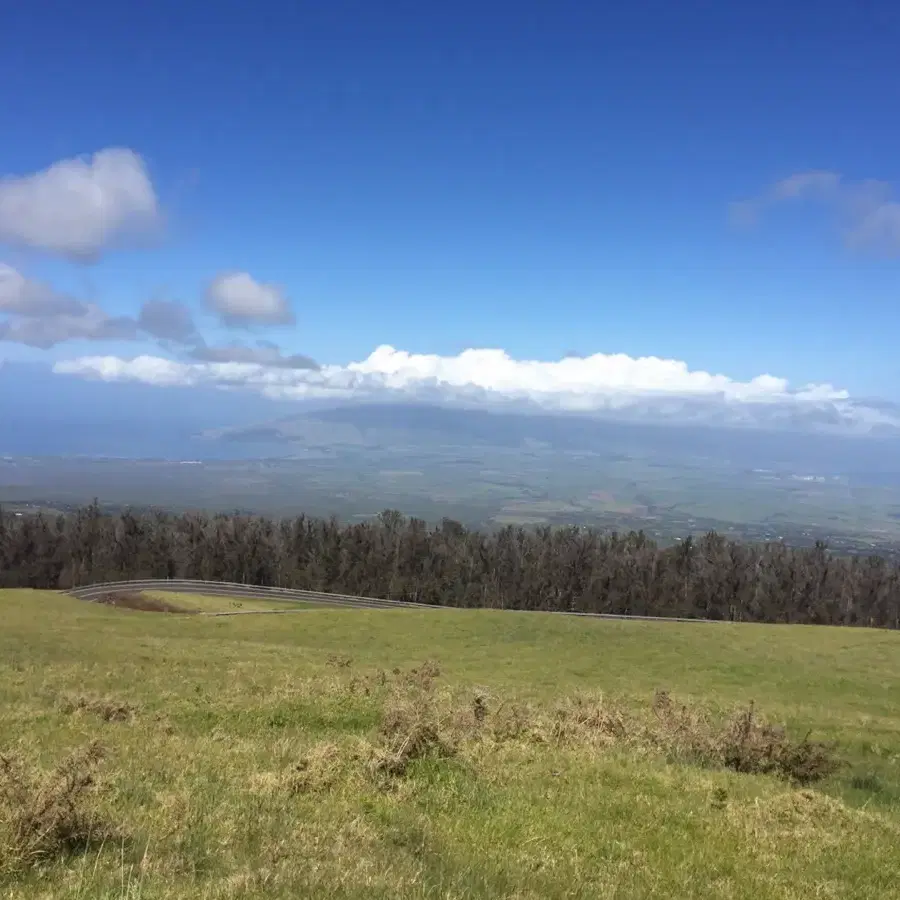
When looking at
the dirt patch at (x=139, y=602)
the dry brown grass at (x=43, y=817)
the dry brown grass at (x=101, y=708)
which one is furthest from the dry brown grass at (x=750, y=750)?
the dirt patch at (x=139, y=602)

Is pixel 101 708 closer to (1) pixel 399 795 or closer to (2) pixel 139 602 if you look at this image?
(1) pixel 399 795

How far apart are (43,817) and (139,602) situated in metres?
55.1

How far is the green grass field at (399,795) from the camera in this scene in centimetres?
675

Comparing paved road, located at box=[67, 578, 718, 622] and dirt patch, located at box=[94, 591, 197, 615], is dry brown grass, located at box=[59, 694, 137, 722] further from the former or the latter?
paved road, located at box=[67, 578, 718, 622]

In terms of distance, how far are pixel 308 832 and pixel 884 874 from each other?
658 cm

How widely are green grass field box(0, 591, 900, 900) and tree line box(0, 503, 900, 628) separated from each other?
2632 inches

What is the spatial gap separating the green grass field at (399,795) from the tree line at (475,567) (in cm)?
6687

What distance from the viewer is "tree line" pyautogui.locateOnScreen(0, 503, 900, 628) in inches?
3450

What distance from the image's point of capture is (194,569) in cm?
9469

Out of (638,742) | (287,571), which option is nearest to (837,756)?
(638,742)

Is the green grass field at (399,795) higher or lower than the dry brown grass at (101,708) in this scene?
higher

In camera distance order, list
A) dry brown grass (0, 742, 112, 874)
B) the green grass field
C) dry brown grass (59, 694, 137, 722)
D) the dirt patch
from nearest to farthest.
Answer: dry brown grass (0, 742, 112, 874) → the green grass field → dry brown grass (59, 694, 137, 722) → the dirt patch

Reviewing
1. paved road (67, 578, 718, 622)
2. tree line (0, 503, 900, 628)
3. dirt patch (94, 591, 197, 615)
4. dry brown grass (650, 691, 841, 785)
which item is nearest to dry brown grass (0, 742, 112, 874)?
dry brown grass (650, 691, 841, 785)

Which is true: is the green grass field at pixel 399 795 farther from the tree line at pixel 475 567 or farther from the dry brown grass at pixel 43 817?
the tree line at pixel 475 567
